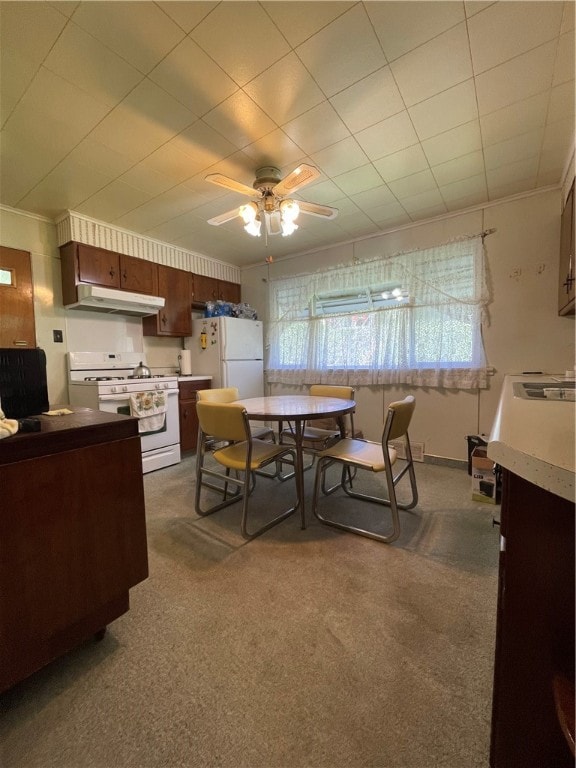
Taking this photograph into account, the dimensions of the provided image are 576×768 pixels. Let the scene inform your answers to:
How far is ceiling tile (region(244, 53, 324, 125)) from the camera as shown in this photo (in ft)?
4.82

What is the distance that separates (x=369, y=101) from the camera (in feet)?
5.44

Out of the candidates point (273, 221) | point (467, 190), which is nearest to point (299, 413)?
point (273, 221)

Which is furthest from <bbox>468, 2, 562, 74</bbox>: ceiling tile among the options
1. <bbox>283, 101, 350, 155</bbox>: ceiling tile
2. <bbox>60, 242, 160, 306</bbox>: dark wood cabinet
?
<bbox>60, 242, 160, 306</bbox>: dark wood cabinet

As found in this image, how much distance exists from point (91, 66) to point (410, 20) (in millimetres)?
1447

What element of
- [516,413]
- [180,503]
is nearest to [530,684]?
[516,413]

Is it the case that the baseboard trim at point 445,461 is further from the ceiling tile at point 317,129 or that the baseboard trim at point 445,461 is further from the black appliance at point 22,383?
the black appliance at point 22,383

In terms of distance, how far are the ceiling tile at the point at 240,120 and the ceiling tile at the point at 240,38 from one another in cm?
15

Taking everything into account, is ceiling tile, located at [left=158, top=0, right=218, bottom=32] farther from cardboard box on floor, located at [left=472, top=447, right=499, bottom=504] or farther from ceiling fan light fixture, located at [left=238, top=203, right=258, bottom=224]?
cardboard box on floor, located at [left=472, top=447, right=499, bottom=504]

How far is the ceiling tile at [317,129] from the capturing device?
173 centimetres

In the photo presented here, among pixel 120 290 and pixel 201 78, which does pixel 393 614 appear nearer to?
pixel 201 78

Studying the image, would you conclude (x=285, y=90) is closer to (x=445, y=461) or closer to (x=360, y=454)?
(x=360, y=454)

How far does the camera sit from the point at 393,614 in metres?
1.30

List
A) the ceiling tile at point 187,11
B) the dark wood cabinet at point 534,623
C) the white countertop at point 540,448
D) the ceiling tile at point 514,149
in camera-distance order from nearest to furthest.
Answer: the white countertop at point 540,448 → the dark wood cabinet at point 534,623 → the ceiling tile at point 187,11 → the ceiling tile at point 514,149

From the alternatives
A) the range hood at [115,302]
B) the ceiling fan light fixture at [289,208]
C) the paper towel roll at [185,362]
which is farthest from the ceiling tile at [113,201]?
the paper towel roll at [185,362]
